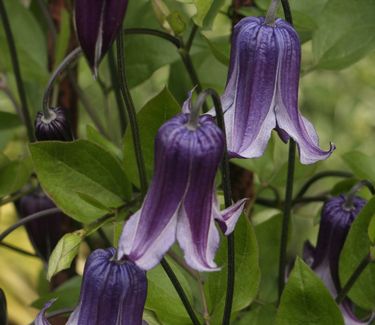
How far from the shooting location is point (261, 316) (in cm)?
89

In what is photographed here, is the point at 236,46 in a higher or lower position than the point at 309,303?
higher

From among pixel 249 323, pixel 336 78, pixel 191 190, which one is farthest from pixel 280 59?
pixel 336 78

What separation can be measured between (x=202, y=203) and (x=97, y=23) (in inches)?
6.0

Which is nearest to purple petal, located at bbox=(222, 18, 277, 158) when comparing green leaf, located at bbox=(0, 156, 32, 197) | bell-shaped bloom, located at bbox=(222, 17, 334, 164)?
bell-shaped bloom, located at bbox=(222, 17, 334, 164)

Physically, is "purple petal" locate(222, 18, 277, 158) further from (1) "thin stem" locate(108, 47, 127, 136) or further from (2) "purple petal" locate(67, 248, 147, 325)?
(1) "thin stem" locate(108, 47, 127, 136)

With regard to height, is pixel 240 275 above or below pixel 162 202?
below

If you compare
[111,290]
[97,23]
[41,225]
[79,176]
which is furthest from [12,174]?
[97,23]

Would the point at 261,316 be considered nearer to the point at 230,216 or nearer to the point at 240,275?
the point at 240,275

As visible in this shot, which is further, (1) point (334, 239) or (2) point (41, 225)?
(2) point (41, 225)

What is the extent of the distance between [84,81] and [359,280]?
4.16 ft

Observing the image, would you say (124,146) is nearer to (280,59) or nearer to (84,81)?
(280,59)

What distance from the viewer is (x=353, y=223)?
85 cm

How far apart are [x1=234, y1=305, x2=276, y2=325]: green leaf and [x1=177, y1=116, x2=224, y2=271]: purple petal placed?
0.82ft

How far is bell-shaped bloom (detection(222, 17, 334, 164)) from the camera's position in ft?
2.34
